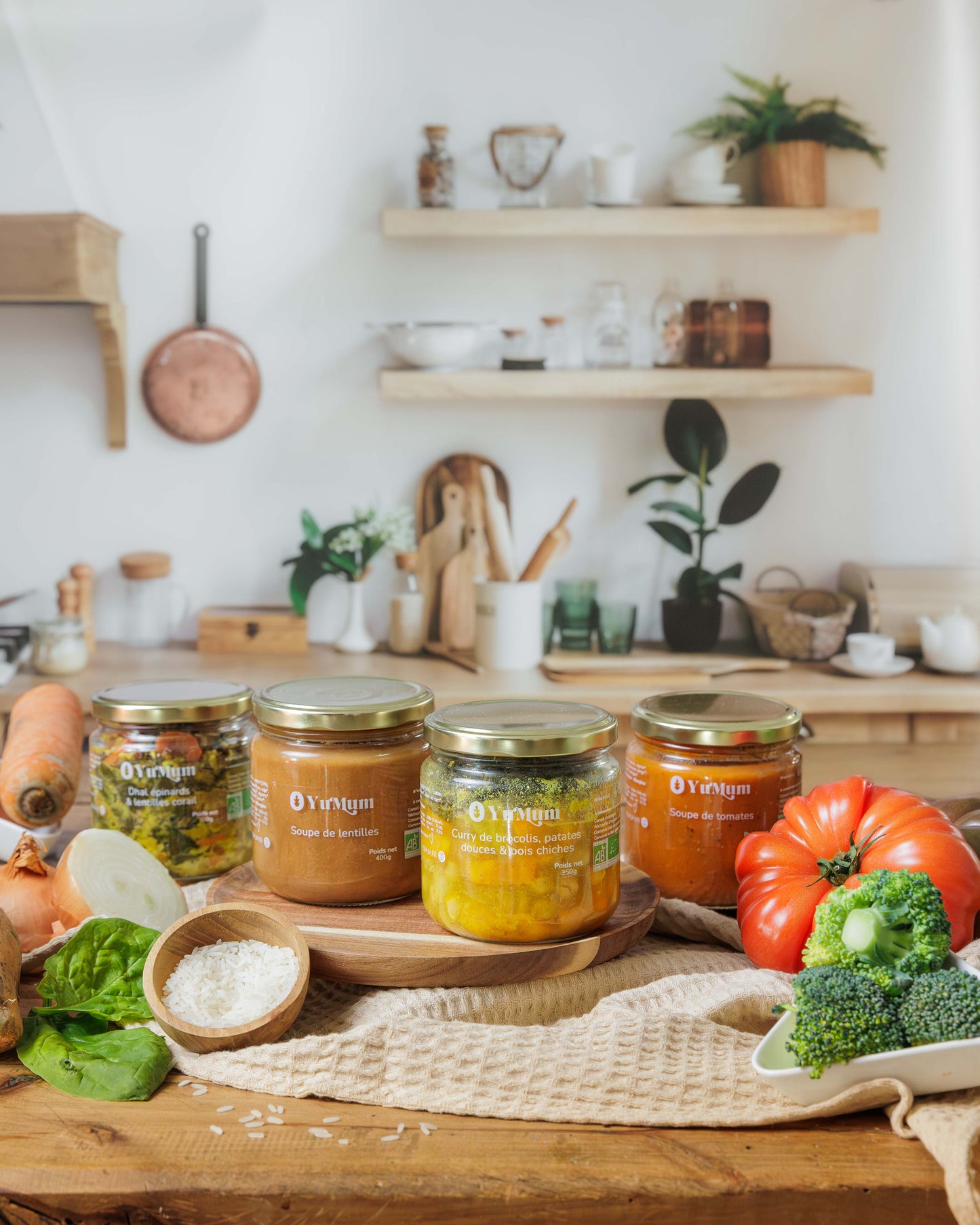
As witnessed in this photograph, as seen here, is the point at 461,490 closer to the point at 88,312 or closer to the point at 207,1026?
the point at 88,312

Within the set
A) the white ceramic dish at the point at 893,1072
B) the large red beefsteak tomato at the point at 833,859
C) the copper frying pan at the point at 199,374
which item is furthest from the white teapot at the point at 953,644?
the white ceramic dish at the point at 893,1072

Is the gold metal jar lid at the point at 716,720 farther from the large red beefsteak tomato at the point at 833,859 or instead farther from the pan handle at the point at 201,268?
the pan handle at the point at 201,268

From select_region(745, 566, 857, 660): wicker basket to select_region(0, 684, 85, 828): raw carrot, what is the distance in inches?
70.8

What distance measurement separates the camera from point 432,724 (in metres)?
0.83

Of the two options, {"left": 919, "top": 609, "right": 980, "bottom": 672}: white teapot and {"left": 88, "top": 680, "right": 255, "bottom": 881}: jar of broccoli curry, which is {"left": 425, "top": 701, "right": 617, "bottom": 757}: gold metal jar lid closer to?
{"left": 88, "top": 680, "right": 255, "bottom": 881}: jar of broccoli curry

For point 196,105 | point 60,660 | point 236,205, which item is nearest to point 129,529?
point 60,660

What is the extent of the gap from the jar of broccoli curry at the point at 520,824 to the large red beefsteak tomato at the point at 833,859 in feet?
0.37

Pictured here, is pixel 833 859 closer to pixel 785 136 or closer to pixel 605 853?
pixel 605 853

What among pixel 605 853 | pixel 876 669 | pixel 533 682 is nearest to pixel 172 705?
pixel 605 853

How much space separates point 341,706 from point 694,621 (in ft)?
6.13

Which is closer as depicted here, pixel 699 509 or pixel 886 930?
pixel 886 930

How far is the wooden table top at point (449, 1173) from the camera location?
2.06 ft

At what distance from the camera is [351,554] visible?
107 inches

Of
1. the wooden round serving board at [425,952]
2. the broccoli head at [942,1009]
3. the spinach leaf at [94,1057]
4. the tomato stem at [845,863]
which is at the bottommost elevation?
the spinach leaf at [94,1057]
